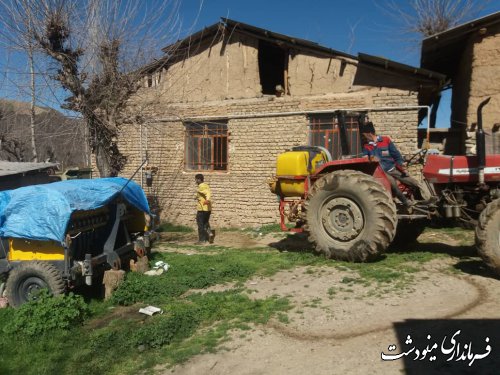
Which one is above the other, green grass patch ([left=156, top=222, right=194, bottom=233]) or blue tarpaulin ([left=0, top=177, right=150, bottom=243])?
blue tarpaulin ([left=0, top=177, right=150, bottom=243])

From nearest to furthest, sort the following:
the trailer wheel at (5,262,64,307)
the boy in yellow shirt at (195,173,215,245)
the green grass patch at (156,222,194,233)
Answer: the trailer wheel at (5,262,64,307), the boy in yellow shirt at (195,173,215,245), the green grass patch at (156,222,194,233)

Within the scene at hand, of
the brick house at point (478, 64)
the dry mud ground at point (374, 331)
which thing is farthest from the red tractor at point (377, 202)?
the brick house at point (478, 64)

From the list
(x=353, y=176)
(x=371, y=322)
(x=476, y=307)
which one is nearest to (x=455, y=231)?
(x=353, y=176)

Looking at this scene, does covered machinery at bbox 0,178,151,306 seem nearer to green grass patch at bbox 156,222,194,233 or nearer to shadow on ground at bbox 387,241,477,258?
shadow on ground at bbox 387,241,477,258

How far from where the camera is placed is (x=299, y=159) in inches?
267

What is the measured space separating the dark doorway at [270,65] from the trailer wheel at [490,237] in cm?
759

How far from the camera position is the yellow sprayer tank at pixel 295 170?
6801mm

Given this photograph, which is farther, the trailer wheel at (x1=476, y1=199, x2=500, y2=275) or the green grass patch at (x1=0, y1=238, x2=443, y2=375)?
the trailer wheel at (x1=476, y1=199, x2=500, y2=275)

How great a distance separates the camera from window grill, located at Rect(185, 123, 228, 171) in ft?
39.0

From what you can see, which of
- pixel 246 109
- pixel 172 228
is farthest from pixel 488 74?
pixel 172 228

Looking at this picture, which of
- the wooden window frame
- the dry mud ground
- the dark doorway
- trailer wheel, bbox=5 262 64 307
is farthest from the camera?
the wooden window frame

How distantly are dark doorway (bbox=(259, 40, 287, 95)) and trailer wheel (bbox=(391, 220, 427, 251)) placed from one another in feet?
19.9

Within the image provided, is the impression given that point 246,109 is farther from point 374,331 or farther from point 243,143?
point 374,331

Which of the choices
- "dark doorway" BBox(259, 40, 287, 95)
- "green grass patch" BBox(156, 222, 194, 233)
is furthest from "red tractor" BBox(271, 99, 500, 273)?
"green grass patch" BBox(156, 222, 194, 233)
